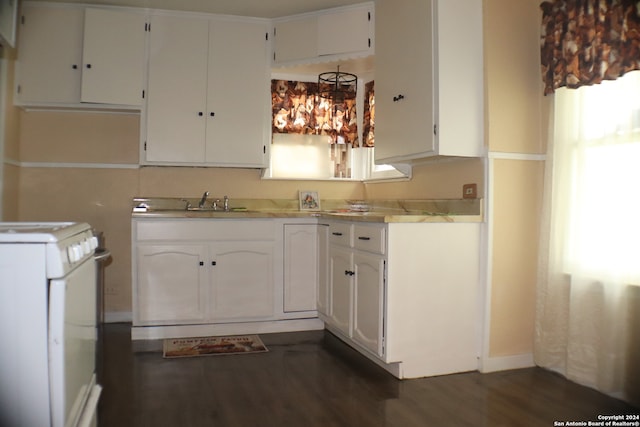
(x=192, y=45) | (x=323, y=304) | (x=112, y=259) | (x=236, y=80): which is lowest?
(x=323, y=304)

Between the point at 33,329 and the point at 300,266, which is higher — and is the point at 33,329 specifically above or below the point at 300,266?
above

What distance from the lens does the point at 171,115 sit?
12.4 ft

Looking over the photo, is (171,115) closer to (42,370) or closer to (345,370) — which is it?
(345,370)

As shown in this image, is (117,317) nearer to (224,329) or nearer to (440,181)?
(224,329)

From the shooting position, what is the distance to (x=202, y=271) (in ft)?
11.5

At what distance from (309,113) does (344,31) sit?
2.59ft

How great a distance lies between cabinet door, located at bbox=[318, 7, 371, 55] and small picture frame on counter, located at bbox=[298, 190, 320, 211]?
115cm

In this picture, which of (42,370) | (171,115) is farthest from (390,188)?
(42,370)

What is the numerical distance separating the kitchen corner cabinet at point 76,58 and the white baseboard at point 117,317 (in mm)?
1585

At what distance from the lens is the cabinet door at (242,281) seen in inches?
139

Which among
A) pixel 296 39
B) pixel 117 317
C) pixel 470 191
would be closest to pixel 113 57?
pixel 296 39

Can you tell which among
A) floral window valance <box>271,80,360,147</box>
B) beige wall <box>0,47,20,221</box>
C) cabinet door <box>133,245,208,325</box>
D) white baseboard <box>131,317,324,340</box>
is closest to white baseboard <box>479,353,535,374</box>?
white baseboard <box>131,317,324,340</box>

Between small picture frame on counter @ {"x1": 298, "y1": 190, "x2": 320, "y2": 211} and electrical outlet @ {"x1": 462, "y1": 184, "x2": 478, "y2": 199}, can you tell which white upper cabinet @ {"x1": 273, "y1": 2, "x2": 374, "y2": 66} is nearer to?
small picture frame on counter @ {"x1": 298, "y1": 190, "x2": 320, "y2": 211}

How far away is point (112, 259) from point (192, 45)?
176 cm
